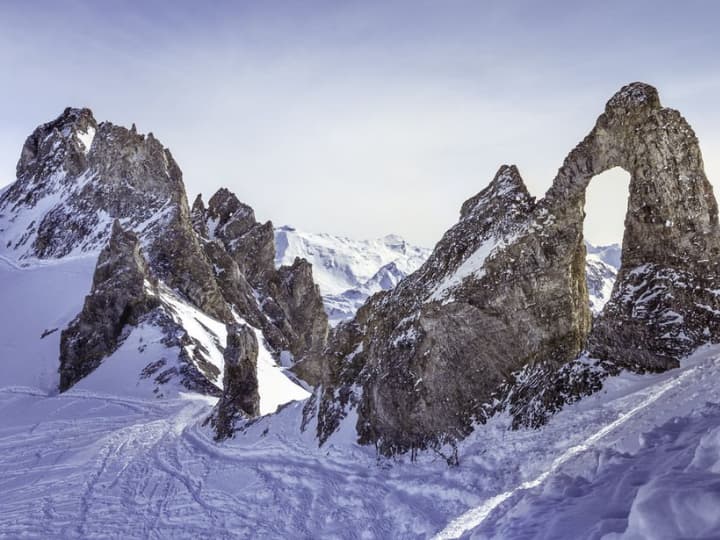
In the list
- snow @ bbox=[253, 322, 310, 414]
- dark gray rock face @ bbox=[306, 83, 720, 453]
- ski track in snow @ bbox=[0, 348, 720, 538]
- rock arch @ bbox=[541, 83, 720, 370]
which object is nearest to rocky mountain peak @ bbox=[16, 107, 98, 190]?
snow @ bbox=[253, 322, 310, 414]

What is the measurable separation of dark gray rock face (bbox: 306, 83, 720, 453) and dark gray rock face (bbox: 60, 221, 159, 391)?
31.3 metres

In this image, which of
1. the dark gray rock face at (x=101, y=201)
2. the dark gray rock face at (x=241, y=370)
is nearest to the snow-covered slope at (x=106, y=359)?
the dark gray rock face at (x=241, y=370)

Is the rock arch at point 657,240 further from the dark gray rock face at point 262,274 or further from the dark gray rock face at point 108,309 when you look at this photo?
the dark gray rock face at point 262,274

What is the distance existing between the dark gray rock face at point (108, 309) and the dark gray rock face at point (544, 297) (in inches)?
1231

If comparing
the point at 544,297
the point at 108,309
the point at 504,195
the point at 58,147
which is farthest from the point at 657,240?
the point at 58,147

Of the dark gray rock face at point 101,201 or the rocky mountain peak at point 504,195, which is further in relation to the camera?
the dark gray rock face at point 101,201

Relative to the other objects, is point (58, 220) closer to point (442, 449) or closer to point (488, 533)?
point (442, 449)

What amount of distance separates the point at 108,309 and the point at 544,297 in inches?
1633

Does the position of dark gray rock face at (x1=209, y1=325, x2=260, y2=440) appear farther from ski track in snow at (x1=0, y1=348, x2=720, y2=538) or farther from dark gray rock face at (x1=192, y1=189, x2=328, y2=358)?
dark gray rock face at (x1=192, y1=189, x2=328, y2=358)

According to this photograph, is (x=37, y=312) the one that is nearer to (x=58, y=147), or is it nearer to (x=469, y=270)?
(x=469, y=270)

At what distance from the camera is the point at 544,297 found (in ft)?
65.4

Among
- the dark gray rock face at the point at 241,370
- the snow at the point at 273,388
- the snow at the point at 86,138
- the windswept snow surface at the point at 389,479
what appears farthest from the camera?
the snow at the point at 86,138

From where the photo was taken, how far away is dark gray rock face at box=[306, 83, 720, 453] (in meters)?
16.9

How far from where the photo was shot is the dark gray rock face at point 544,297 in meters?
16.9
